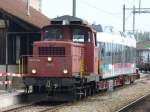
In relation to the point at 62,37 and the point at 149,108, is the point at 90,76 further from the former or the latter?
the point at 149,108

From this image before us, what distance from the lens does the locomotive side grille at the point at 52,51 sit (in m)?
22.3

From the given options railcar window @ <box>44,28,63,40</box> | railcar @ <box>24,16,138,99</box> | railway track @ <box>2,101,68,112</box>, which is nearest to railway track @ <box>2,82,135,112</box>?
railway track @ <box>2,101,68,112</box>

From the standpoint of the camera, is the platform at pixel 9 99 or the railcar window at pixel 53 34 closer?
the platform at pixel 9 99

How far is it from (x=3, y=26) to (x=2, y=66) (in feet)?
7.90

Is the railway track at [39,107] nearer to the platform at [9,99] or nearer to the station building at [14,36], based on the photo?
the platform at [9,99]

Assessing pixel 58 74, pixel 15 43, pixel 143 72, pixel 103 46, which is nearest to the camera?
pixel 58 74

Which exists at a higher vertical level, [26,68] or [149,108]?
[26,68]

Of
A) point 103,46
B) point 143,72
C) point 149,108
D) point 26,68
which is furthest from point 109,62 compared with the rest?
point 143,72

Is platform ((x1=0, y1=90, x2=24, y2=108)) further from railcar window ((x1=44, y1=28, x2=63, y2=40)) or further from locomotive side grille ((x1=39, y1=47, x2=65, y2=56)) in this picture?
railcar window ((x1=44, y1=28, x2=63, y2=40))

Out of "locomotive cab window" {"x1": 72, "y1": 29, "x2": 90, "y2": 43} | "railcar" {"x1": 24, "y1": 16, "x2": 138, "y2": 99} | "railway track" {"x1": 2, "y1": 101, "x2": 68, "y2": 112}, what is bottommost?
"railway track" {"x1": 2, "y1": 101, "x2": 68, "y2": 112}

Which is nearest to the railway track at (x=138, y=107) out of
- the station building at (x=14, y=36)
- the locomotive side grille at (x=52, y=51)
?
the locomotive side grille at (x=52, y=51)

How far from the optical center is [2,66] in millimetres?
30484

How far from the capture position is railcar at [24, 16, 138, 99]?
21.9 meters

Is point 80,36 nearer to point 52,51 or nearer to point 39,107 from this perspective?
point 52,51
